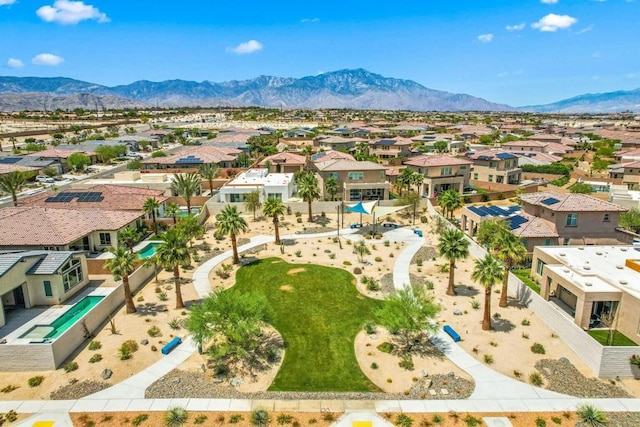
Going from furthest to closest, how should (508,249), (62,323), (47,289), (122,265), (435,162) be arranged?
(435,162), (47,289), (508,249), (122,265), (62,323)

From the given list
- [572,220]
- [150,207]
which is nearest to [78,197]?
[150,207]

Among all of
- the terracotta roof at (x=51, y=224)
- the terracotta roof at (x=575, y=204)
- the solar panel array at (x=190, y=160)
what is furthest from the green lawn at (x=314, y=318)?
the solar panel array at (x=190, y=160)

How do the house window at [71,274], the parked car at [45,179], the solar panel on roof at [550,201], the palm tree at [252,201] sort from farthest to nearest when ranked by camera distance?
1. the parked car at [45,179]
2. the palm tree at [252,201]
3. the solar panel on roof at [550,201]
4. the house window at [71,274]

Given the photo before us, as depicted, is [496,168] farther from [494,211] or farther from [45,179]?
[45,179]

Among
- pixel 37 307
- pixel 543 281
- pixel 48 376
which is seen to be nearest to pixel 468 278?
pixel 543 281

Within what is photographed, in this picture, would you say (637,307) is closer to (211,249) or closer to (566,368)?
(566,368)

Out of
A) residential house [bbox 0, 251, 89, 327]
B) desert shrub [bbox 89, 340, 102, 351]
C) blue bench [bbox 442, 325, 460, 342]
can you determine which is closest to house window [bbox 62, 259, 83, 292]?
residential house [bbox 0, 251, 89, 327]

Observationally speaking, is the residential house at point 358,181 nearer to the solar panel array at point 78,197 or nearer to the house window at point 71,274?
the solar panel array at point 78,197
